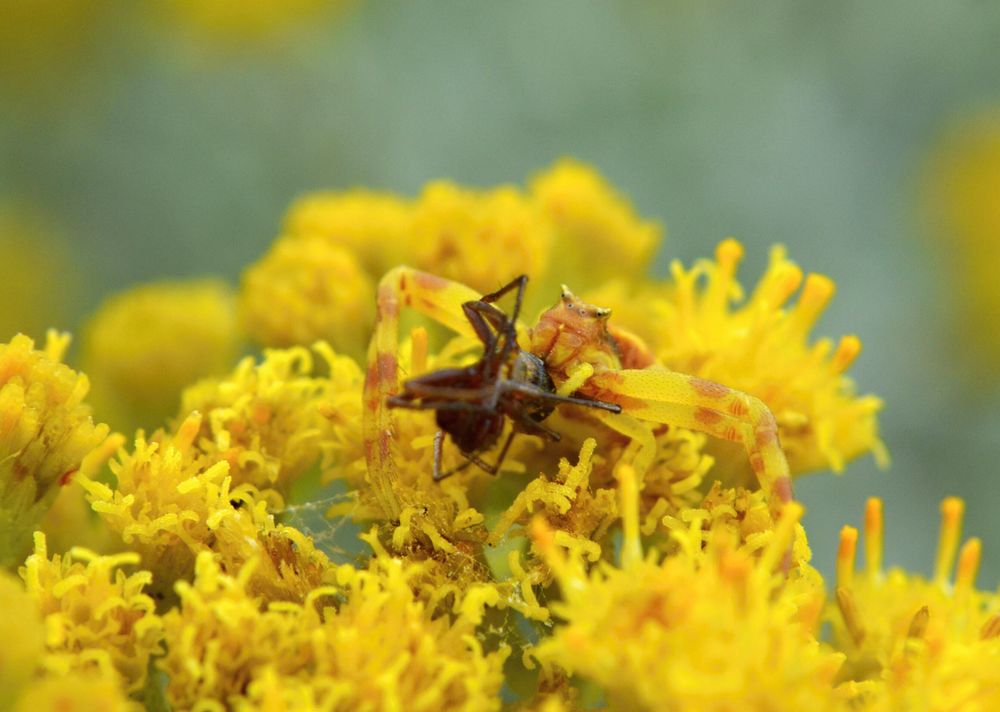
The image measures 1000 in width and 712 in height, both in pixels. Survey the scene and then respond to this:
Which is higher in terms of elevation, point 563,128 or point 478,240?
point 563,128

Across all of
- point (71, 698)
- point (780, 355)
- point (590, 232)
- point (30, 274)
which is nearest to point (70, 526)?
point (71, 698)

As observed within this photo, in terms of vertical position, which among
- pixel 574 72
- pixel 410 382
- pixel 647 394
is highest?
pixel 574 72

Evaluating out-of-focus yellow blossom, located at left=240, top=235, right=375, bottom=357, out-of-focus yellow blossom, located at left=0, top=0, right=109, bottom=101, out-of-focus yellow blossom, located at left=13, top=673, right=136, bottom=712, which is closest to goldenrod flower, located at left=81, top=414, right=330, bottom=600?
out-of-focus yellow blossom, located at left=13, top=673, right=136, bottom=712

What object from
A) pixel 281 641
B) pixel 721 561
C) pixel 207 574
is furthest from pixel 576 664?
pixel 207 574

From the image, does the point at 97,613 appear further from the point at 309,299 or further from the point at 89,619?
the point at 309,299

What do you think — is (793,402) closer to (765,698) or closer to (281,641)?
(765,698)
